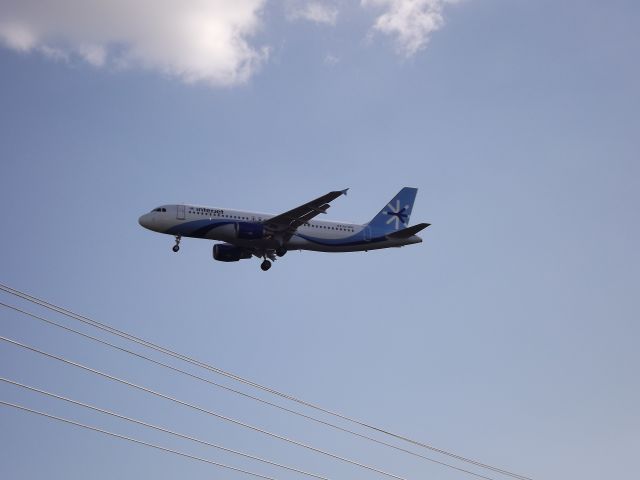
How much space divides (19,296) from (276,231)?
4739cm

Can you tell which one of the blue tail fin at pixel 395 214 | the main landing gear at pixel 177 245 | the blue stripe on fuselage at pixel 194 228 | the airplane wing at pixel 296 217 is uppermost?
the blue tail fin at pixel 395 214

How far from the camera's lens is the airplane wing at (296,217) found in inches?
2997

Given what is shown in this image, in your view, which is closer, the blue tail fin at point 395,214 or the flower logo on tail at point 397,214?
the blue tail fin at point 395,214

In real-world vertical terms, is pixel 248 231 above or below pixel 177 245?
above

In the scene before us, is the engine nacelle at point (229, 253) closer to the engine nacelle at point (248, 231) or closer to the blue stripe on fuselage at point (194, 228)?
the engine nacelle at point (248, 231)

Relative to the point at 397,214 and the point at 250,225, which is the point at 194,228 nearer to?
the point at 250,225

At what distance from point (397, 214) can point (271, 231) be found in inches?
700

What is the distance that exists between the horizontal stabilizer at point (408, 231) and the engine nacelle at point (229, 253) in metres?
12.8

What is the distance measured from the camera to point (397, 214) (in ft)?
303

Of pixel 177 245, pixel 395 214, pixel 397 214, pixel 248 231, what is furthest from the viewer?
pixel 397 214

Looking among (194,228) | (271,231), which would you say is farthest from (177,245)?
(271,231)

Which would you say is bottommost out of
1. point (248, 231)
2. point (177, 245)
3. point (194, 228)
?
point (177, 245)

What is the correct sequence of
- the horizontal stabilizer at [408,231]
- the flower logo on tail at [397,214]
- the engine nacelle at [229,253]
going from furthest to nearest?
the flower logo on tail at [397,214]
the engine nacelle at [229,253]
the horizontal stabilizer at [408,231]

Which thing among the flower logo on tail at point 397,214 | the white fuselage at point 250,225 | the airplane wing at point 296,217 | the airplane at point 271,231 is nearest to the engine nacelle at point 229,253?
the airplane at point 271,231
